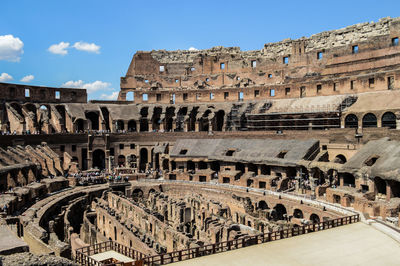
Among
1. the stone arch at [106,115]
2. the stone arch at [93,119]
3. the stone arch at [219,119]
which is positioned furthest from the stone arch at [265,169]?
the stone arch at [93,119]

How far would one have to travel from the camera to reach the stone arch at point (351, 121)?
41.2m

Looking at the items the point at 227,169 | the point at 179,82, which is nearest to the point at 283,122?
the point at 227,169

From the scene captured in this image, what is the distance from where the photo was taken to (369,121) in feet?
131

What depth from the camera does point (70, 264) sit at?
39.6ft

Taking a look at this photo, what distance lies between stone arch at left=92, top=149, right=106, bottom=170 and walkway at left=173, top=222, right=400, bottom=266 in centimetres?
4038

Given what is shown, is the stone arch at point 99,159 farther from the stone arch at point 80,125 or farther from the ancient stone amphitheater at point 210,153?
the stone arch at point 80,125

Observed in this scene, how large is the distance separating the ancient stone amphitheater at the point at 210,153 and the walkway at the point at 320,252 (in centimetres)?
38

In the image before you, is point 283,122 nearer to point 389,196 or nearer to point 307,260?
point 389,196

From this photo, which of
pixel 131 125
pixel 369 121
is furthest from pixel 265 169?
pixel 131 125

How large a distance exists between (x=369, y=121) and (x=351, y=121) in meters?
2.19

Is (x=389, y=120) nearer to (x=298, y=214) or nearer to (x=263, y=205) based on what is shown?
(x=298, y=214)

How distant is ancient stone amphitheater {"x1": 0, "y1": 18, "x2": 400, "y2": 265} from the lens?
2345 cm

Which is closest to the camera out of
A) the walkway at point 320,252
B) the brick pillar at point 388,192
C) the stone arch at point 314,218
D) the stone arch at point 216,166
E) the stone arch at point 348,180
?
the walkway at point 320,252

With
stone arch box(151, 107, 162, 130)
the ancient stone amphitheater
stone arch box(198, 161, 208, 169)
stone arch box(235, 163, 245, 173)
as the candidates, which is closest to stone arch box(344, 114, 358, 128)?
the ancient stone amphitheater
